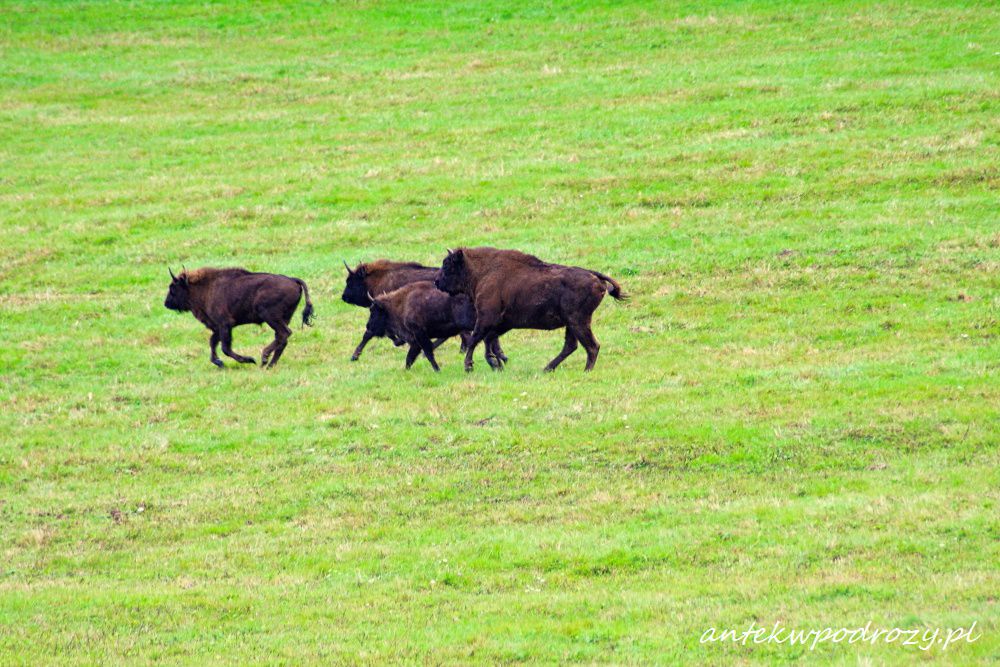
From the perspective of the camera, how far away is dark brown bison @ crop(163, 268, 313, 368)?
2098cm

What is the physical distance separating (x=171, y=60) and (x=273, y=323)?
104ft

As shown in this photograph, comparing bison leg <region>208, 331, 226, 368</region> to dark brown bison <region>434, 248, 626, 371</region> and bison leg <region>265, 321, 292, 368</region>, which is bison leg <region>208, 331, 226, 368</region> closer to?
bison leg <region>265, 321, 292, 368</region>

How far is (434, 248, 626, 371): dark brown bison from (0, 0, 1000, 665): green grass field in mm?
738

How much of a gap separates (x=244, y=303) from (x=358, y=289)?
2144mm

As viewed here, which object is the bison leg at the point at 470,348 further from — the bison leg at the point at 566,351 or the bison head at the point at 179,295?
the bison head at the point at 179,295

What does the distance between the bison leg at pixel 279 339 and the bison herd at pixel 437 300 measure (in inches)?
0.6

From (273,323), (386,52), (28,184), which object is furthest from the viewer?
(386,52)

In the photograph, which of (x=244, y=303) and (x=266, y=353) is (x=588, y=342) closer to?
(x=266, y=353)

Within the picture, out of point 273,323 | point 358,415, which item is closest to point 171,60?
point 273,323

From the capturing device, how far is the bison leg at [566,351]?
19172 millimetres

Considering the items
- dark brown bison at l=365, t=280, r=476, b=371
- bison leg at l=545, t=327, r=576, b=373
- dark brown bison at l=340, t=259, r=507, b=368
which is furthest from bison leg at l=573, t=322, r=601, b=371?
dark brown bison at l=340, t=259, r=507, b=368

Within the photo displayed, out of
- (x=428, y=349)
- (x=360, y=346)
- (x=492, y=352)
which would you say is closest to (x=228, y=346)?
(x=360, y=346)

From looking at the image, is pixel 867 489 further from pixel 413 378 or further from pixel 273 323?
pixel 273 323

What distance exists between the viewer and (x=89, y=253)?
95.8 feet
